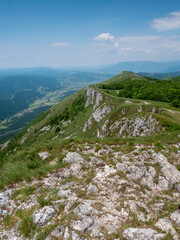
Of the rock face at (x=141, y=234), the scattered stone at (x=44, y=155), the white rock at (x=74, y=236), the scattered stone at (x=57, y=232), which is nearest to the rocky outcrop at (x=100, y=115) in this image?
the scattered stone at (x=44, y=155)

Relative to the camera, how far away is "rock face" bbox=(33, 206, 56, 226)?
23.7 ft

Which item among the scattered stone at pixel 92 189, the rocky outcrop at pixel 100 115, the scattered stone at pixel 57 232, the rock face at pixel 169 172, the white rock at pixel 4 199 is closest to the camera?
the scattered stone at pixel 57 232

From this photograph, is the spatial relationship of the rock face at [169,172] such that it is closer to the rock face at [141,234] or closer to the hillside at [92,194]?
the hillside at [92,194]

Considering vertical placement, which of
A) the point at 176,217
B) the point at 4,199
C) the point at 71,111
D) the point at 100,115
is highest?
the point at 176,217

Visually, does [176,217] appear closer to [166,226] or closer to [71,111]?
[166,226]

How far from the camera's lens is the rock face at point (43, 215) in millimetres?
7235

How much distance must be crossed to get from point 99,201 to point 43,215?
11.3 feet

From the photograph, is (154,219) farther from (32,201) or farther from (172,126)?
(172,126)

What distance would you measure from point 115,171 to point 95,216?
466cm

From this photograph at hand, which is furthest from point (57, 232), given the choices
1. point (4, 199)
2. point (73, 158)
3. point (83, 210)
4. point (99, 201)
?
point (73, 158)

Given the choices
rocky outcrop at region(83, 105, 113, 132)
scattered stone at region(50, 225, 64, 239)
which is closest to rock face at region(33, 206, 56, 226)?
scattered stone at region(50, 225, 64, 239)

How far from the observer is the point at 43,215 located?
7477mm

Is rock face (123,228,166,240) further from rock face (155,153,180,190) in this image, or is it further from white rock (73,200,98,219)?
rock face (155,153,180,190)

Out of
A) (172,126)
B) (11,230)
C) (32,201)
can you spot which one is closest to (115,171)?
(32,201)
